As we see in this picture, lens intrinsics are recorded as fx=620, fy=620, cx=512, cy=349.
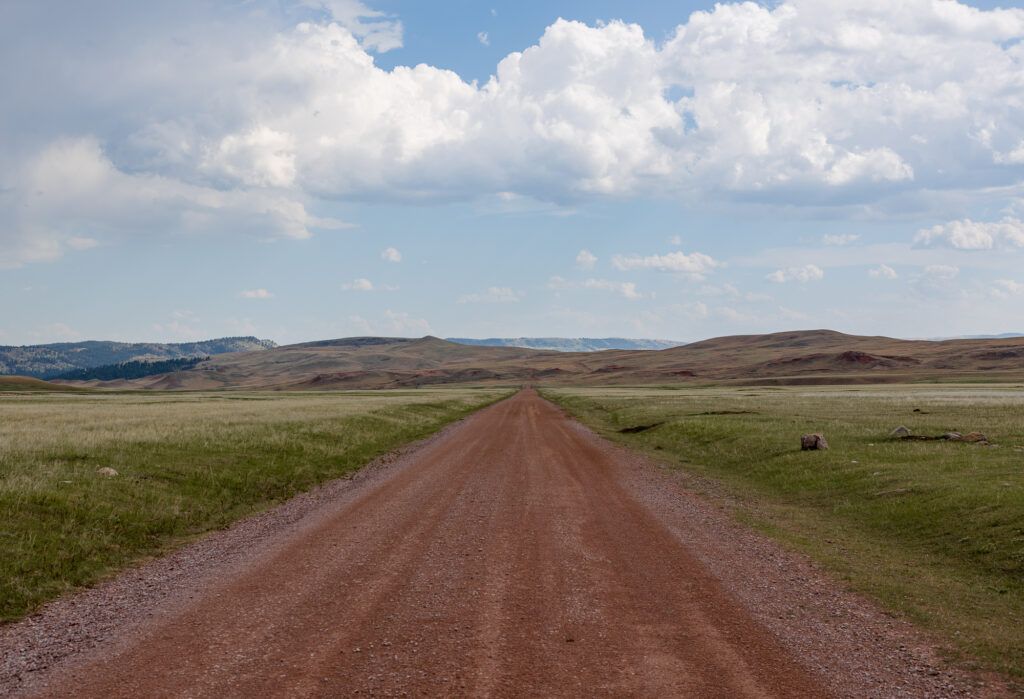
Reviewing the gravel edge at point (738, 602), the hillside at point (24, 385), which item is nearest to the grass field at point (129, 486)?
the gravel edge at point (738, 602)

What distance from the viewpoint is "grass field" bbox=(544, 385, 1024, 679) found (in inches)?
377

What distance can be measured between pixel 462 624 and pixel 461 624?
0.05ft

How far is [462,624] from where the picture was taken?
8.59m

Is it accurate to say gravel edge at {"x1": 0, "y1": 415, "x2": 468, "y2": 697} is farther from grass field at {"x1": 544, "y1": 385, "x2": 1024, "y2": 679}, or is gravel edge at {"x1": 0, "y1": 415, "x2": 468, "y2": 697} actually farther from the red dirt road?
grass field at {"x1": 544, "y1": 385, "x2": 1024, "y2": 679}

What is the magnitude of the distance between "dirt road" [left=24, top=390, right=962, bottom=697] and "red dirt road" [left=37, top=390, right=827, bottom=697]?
0.09 ft

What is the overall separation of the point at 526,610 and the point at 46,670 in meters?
6.06

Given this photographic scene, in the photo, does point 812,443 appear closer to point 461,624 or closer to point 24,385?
point 461,624

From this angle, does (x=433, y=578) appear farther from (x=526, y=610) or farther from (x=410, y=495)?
(x=410, y=495)

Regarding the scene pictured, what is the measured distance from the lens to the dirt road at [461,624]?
6.94 metres

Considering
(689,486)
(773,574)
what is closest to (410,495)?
(689,486)

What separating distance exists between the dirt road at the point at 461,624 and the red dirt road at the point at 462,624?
1.1 inches

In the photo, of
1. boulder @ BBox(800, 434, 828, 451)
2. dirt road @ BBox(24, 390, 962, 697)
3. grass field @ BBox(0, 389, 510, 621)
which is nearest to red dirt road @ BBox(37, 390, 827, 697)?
dirt road @ BBox(24, 390, 962, 697)

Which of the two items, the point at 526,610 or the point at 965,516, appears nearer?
the point at 526,610

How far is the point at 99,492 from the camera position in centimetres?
1559
